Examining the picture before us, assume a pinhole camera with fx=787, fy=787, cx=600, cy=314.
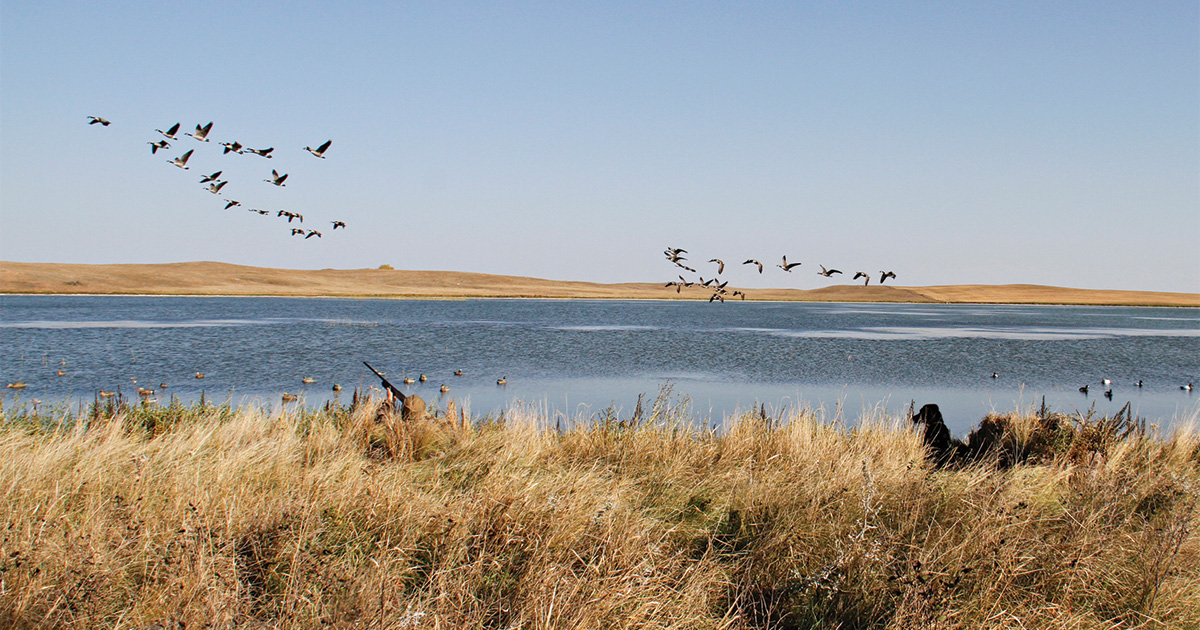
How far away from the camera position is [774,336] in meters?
49.6

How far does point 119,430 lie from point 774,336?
45.0 m

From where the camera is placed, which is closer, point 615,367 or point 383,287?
point 615,367

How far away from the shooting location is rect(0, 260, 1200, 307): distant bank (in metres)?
125

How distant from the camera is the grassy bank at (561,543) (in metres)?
4.09

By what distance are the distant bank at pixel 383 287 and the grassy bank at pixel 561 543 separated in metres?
128

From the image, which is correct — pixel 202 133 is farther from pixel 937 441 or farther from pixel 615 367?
pixel 615 367

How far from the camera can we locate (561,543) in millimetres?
5090

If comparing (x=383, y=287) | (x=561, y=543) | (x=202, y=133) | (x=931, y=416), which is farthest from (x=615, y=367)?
(x=383, y=287)

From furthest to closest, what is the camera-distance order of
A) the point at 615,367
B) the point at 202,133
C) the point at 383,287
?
the point at 383,287, the point at 615,367, the point at 202,133

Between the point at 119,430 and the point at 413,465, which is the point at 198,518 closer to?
the point at 413,465

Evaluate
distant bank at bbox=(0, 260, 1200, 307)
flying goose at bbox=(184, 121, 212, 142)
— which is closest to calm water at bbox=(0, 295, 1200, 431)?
flying goose at bbox=(184, 121, 212, 142)

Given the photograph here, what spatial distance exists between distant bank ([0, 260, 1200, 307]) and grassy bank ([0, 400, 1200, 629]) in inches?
5049

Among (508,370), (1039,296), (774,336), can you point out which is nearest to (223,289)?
(774,336)

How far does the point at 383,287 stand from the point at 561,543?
502 ft
